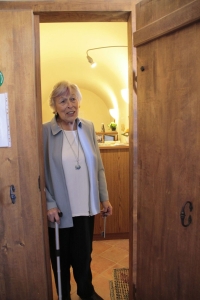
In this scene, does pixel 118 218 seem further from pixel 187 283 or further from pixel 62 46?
pixel 62 46

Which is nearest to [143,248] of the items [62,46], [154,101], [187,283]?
[187,283]

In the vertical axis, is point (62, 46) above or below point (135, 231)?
above

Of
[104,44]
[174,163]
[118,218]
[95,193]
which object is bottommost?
[118,218]

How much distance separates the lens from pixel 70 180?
1.34m

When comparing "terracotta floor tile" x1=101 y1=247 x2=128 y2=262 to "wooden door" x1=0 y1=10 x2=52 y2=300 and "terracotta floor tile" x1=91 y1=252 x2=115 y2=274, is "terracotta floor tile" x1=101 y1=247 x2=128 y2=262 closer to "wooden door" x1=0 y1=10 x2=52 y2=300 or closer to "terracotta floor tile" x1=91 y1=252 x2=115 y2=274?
"terracotta floor tile" x1=91 y1=252 x2=115 y2=274

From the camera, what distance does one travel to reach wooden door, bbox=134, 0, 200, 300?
3.23 feet

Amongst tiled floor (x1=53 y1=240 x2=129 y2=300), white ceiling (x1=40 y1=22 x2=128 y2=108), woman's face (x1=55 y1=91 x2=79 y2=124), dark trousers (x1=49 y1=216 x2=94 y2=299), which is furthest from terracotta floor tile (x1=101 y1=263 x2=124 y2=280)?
white ceiling (x1=40 y1=22 x2=128 y2=108)

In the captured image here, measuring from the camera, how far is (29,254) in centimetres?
128

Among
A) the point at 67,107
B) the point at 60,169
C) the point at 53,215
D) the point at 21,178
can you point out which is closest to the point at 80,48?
the point at 67,107

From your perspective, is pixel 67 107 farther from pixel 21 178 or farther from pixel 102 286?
pixel 102 286

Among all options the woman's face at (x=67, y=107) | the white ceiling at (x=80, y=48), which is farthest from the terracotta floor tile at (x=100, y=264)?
the white ceiling at (x=80, y=48)

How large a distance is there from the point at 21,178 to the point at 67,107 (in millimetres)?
519

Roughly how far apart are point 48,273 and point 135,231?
60cm

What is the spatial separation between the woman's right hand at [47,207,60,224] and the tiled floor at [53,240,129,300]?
740 millimetres
